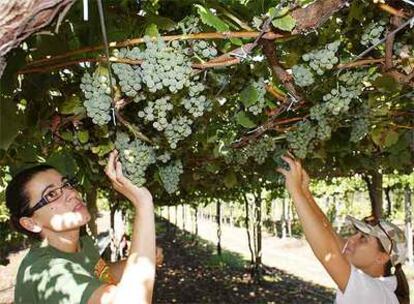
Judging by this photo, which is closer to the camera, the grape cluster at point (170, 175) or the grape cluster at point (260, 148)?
the grape cluster at point (170, 175)

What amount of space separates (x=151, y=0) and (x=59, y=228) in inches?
35.5

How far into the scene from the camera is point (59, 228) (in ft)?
6.64

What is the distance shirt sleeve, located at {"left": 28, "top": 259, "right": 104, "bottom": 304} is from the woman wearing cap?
1.21 m

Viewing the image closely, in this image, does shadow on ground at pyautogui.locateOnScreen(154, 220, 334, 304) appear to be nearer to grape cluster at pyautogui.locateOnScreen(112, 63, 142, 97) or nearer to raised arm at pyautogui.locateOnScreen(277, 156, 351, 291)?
raised arm at pyautogui.locateOnScreen(277, 156, 351, 291)

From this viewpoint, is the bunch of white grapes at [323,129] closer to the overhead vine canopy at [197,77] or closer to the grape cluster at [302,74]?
the overhead vine canopy at [197,77]

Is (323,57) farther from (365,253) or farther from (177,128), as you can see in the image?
(365,253)

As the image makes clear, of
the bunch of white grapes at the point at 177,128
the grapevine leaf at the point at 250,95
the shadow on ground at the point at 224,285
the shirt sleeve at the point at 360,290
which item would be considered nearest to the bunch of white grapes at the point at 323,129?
the grapevine leaf at the point at 250,95

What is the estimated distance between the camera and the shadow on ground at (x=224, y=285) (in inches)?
467

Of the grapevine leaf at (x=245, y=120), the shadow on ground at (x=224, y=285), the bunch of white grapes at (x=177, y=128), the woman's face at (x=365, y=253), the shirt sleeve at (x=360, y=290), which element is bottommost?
Answer: the shadow on ground at (x=224, y=285)

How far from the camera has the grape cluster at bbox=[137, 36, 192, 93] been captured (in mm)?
1579

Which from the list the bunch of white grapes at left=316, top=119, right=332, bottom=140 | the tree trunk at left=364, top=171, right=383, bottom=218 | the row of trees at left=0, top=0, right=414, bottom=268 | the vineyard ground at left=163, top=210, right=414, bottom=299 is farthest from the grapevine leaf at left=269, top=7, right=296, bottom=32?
the vineyard ground at left=163, top=210, right=414, bottom=299

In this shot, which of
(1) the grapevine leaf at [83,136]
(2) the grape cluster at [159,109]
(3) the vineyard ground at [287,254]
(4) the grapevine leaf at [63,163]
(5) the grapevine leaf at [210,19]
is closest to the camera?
(5) the grapevine leaf at [210,19]

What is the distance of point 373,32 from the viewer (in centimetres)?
185

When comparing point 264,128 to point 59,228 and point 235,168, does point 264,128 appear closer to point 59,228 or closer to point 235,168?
point 59,228
